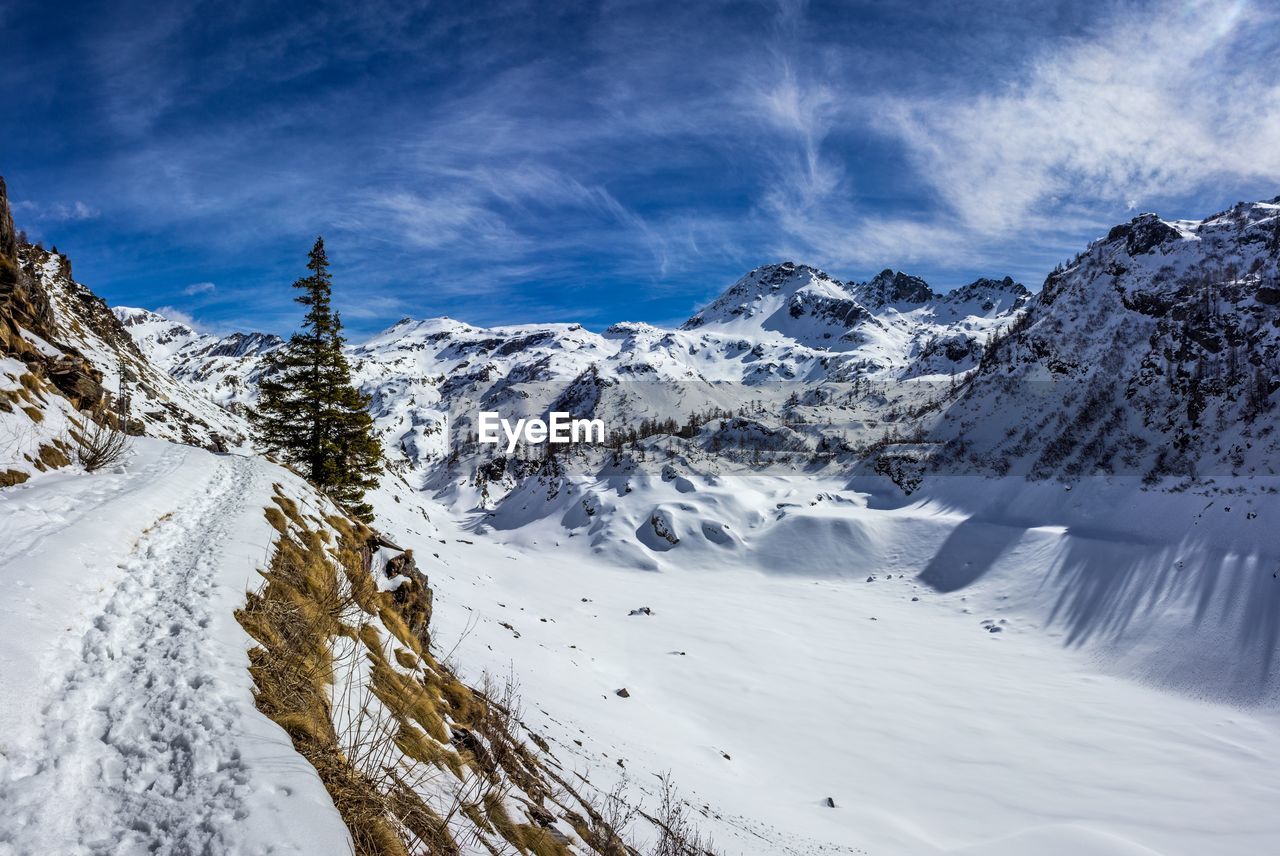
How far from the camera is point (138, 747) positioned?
12.8 feet

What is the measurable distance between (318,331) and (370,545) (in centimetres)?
1281

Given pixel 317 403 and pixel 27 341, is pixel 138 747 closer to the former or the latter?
pixel 27 341

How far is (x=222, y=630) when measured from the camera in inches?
221

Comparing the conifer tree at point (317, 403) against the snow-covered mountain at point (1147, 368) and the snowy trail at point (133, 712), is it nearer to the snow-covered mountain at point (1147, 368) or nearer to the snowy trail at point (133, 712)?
the snowy trail at point (133, 712)

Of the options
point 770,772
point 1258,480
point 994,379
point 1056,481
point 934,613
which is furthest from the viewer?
point 994,379

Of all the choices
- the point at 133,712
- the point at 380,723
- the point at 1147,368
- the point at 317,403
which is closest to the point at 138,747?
the point at 133,712

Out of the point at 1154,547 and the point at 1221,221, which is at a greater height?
the point at 1221,221

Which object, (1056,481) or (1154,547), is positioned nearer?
(1154,547)

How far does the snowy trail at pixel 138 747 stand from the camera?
3242 millimetres

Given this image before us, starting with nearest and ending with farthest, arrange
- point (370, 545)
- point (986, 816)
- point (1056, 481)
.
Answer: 1. point (370, 545)
2. point (986, 816)
3. point (1056, 481)

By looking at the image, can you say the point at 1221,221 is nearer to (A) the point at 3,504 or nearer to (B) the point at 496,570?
(B) the point at 496,570

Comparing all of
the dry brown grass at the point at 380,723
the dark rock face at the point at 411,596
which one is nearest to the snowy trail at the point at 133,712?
the dry brown grass at the point at 380,723

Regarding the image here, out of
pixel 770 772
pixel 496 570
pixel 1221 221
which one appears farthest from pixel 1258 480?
pixel 1221 221

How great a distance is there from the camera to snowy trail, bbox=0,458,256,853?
3.24 m
